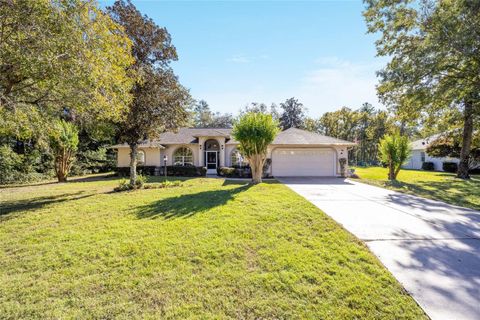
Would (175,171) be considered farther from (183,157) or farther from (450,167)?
(450,167)

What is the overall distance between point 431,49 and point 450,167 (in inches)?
813

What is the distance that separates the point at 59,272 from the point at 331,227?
547 centimetres

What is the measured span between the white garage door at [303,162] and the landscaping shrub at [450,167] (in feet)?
52.9

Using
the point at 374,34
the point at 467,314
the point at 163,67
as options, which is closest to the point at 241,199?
the point at 467,314

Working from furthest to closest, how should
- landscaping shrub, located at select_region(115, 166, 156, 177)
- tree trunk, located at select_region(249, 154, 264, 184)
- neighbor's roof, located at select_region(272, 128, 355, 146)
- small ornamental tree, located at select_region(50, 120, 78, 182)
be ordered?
landscaping shrub, located at select_region(115, 166, 156, 177)
neighbor's roof, located at select_region(272, 128, 355, 146)
small ornamental tree, located at select_region(50, 120, 78, 182)
tree trunk, located at select_region(249, 154, 264, 184)

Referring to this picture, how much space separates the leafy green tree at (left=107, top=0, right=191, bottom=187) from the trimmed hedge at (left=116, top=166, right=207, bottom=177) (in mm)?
7536

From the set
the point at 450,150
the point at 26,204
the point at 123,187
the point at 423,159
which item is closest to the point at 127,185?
the point at 123,187

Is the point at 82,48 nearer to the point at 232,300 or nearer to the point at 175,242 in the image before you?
the point at 175,242

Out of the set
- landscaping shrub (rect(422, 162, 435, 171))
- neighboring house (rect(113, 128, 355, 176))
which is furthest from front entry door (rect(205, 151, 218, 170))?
landscaping shrub (rect(422, 162, 435, 171))

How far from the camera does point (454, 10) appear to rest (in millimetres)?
8797

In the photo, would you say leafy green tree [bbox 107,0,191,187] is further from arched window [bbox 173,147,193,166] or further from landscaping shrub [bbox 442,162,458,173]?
landscaping shrub [bbox 442,162,458,173]

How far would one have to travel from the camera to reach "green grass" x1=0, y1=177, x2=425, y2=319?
112 inches

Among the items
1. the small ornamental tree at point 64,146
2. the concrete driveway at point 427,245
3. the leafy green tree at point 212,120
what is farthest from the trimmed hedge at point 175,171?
the leafy green tree at point 212,120

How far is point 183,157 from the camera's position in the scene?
21688 millimetres
